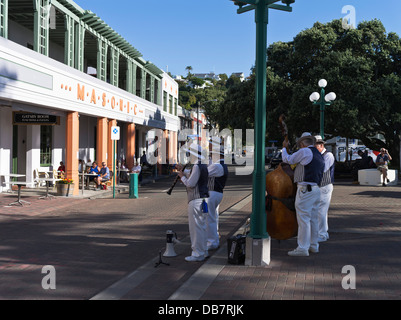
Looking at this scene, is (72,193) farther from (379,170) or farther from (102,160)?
(379,170)

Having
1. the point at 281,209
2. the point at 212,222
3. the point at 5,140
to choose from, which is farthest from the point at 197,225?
the point at 5,140

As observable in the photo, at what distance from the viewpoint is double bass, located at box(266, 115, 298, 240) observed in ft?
22.7

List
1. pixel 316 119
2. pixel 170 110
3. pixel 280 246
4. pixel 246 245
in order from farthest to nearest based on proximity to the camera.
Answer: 1. pixel 170 110
2. pixel 316 119
3. pixel 280 246
4. pixel 246 245

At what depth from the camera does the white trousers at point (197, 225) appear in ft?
21.4

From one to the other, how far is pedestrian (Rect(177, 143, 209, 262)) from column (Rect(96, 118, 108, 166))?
550 inches

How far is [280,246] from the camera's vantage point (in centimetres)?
746

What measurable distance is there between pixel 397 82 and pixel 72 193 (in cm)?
1878

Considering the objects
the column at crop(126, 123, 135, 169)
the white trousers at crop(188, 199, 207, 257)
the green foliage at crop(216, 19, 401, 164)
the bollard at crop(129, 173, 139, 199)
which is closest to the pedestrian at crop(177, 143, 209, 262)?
the white trousers at crop(188, 199, 207, 257)

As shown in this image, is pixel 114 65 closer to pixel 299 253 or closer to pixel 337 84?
pixel 337 84

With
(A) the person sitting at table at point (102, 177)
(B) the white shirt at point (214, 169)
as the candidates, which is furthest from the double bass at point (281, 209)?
(A) the person sitting at table at point (102, 177)

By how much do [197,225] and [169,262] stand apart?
68 cm

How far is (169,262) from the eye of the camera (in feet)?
21.6

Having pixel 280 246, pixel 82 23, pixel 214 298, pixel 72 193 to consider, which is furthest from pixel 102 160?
pixel 214 298

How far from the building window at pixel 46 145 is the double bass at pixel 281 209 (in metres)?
14.9
